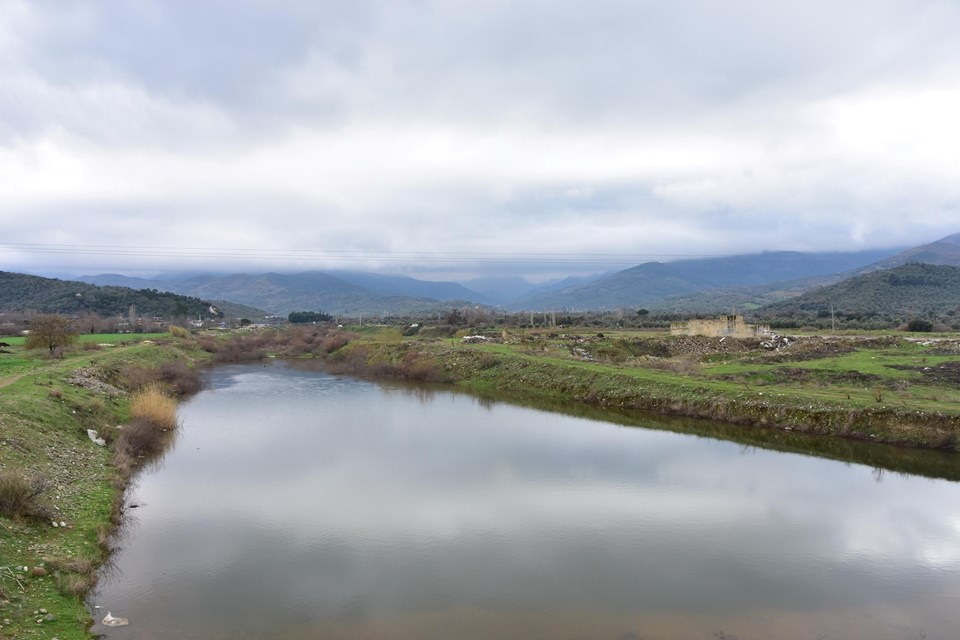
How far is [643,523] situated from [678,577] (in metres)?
3.39

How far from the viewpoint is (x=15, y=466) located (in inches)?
616

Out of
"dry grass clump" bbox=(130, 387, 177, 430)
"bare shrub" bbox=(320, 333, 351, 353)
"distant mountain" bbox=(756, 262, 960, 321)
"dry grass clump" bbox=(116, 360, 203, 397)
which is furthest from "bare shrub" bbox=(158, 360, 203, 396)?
"distant mountain" bbox=(756, 262, 960, 321)

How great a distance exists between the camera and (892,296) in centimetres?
9606

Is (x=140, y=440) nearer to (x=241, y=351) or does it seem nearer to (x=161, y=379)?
(x=161, y=379)

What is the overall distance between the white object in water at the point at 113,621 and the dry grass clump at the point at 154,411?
1756 centimetres

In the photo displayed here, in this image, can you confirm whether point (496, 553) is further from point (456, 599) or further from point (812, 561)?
point (812, 561)

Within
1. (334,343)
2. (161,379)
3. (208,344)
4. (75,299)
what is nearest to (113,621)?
(161,379)

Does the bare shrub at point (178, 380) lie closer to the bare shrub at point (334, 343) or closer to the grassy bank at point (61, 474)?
the grassy bank at point (61, 474)

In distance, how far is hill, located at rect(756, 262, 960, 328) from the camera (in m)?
84.9

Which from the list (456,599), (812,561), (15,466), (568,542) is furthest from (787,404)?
(15,466)

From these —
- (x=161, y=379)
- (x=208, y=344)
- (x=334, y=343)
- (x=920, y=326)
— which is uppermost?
(x=920, y=326)

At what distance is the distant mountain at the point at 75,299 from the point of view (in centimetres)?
10091

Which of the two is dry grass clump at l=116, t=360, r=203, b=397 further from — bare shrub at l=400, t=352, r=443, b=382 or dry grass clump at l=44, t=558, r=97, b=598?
dry grass clump at l=44, t=558, r=97, b=598

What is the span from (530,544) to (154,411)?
2167 cm
